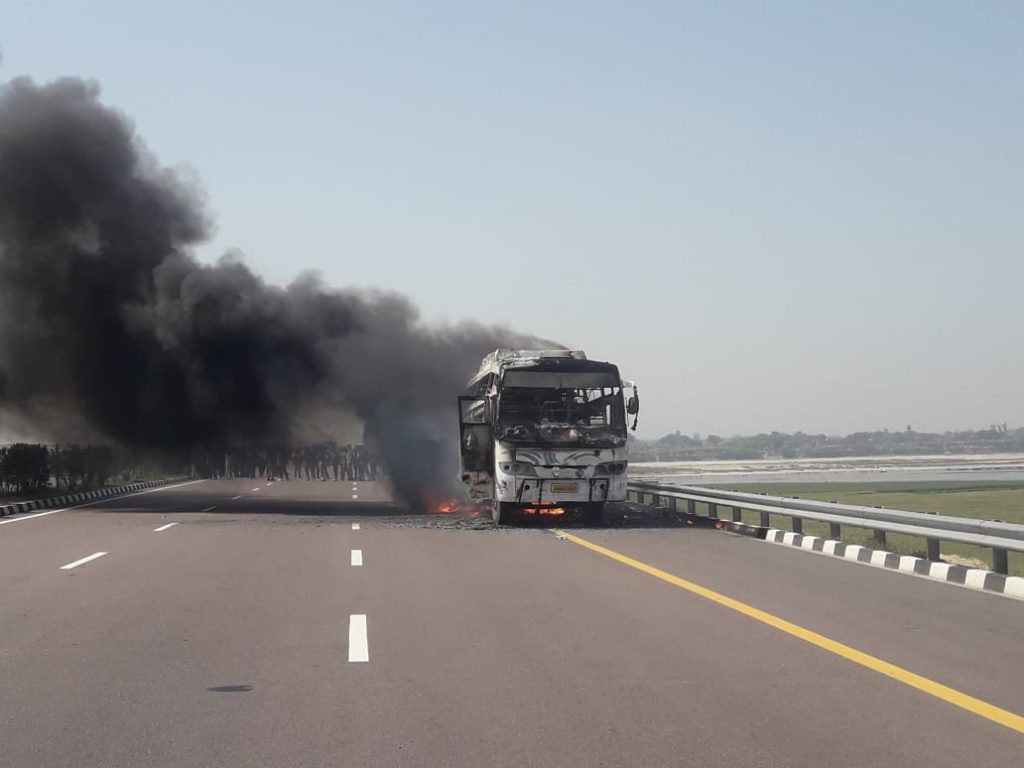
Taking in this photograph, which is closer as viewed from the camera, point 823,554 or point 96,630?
point 96,630

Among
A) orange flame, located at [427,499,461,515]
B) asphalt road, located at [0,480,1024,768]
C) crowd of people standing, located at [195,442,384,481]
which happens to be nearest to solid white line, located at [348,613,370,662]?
asphalt road, located at [0,480,1024,768]

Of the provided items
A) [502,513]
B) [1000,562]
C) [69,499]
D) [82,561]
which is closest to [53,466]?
[69,499]

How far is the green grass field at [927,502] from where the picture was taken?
23188mm

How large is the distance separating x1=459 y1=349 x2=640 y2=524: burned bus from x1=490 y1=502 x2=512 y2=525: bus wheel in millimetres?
25

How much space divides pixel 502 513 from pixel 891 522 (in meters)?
8.80

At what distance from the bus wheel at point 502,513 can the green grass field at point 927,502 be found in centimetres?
642

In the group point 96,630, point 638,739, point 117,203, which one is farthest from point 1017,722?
point 117,203

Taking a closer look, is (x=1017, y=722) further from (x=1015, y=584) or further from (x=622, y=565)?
(x=622, y=565)

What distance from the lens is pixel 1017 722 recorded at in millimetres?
6367

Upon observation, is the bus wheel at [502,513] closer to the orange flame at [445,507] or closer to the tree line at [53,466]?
the orange flame at [445,507]

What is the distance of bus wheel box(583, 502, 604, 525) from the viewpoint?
23.7 meters

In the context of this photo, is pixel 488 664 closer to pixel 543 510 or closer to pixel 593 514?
pixel 543 510

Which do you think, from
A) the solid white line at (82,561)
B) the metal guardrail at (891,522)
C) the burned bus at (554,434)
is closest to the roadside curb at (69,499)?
the solid white line at (82,561)

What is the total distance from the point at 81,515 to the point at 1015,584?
21.5m
